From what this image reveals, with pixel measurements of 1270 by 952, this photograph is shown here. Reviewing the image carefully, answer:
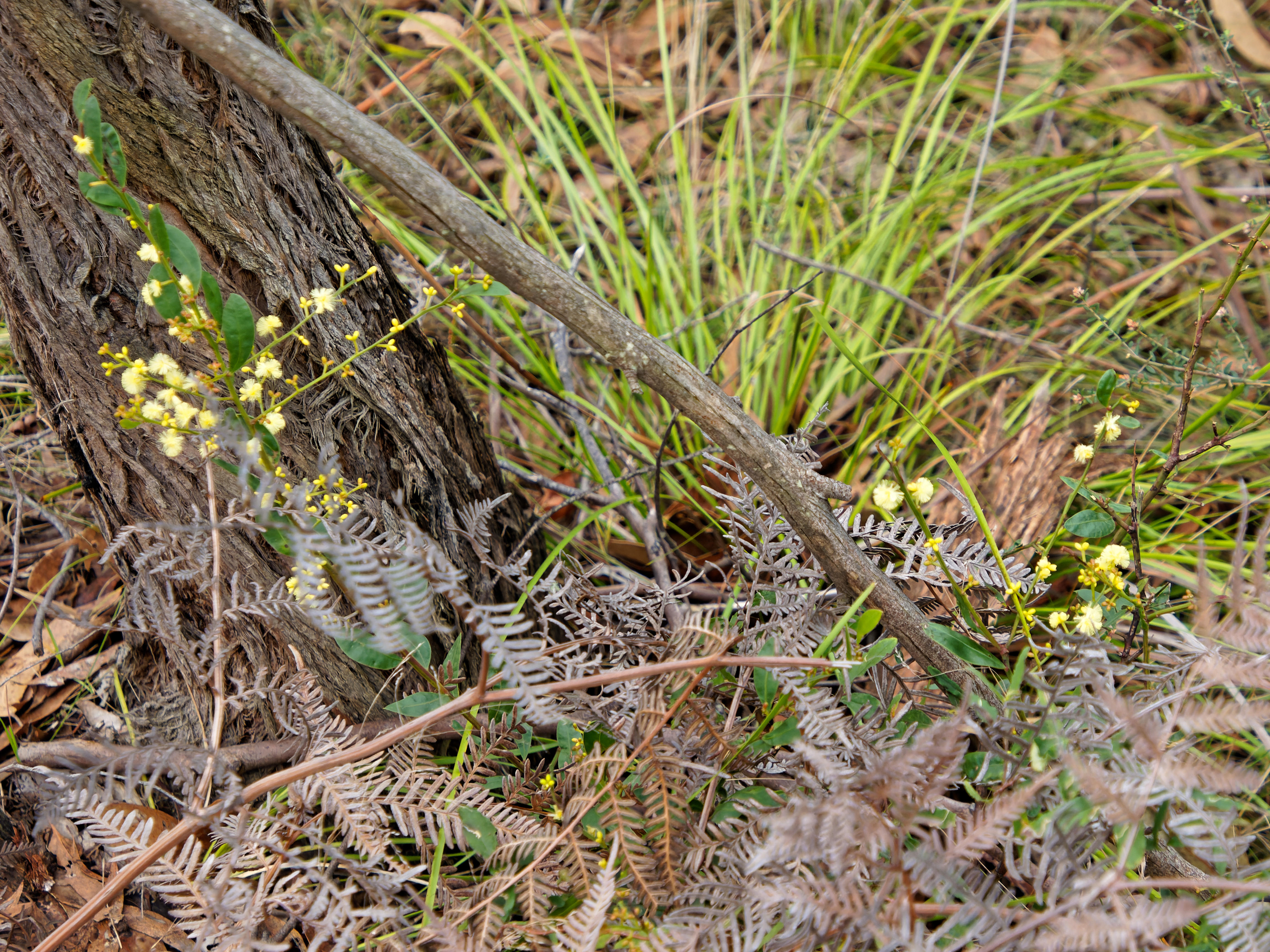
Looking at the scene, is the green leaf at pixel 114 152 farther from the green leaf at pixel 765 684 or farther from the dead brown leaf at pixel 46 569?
the dead brown leaf at pixel 46 569

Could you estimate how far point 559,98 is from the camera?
1551 mm

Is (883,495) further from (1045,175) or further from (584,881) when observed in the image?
(1045,175)

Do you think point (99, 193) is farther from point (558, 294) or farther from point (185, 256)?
point (558, 294)

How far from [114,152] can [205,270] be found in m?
0.16

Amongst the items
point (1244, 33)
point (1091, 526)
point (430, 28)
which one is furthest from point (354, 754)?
point (1244, 33)

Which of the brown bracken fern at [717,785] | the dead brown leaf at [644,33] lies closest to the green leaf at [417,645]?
the brown bracken fern at [717,785]

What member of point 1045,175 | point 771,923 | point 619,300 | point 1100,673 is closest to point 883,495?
point 1100,673

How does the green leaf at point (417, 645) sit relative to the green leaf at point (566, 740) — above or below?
above

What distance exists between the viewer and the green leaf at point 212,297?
2.04ft

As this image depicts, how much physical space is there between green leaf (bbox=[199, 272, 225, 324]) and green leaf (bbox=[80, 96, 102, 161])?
11 centimetres

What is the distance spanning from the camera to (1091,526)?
790 millimetres

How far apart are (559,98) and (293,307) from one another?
3.32 ft

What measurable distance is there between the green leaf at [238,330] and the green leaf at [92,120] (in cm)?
14

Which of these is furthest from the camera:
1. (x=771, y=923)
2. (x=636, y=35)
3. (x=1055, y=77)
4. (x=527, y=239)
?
(x=636, y=35)
